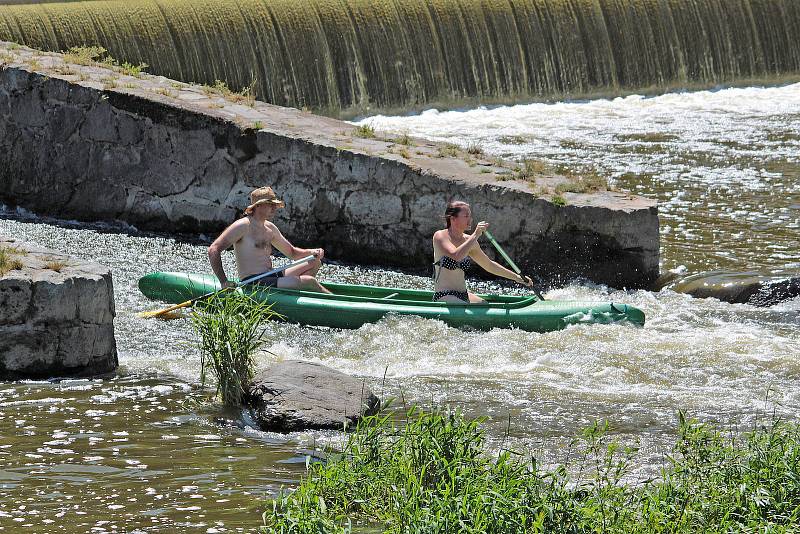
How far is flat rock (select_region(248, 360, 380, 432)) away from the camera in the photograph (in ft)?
22.0

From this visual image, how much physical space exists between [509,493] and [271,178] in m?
7.19

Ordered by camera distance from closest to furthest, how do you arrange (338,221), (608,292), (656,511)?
(656,511), (608,292), (338,221)

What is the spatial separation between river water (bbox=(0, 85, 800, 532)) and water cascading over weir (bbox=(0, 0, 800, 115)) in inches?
183

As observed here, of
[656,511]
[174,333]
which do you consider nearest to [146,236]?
[174,333]

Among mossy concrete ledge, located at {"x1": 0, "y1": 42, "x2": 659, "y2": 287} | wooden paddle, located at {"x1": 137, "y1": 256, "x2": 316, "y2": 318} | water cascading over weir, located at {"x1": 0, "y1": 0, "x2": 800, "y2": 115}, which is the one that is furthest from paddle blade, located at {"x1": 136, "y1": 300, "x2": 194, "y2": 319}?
water cascading over weir, located at {"x1": 0, "y1": 0, "x2": 800, "y2": 115}

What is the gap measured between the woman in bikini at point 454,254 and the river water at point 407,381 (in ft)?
1.42

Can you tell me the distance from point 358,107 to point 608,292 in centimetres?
804

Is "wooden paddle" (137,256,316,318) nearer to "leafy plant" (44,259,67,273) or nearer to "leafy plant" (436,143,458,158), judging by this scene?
"leafy plant" (44,259,67,273)

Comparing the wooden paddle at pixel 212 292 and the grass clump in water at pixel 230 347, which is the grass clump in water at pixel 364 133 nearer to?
the wooden paddle at pixel 212 292

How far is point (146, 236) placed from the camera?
11805mm

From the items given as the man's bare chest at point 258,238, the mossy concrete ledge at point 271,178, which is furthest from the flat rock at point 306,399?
the mossy concrete ledge at point 271,178

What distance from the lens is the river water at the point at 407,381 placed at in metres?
5.66

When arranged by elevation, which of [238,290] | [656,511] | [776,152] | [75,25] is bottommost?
[656,511]

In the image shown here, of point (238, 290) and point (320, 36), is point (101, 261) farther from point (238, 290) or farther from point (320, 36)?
point (320, 36)
